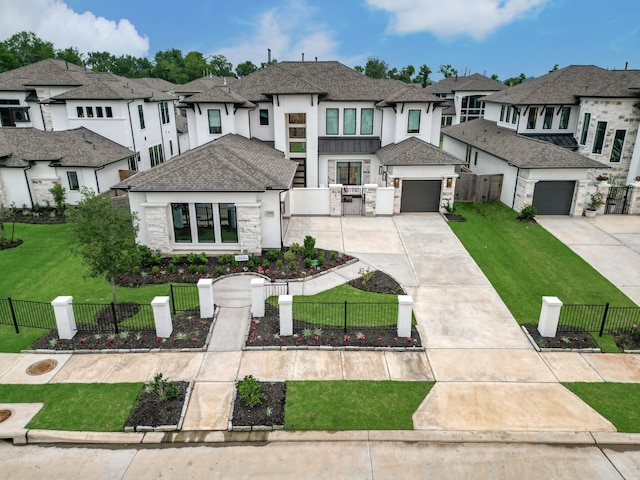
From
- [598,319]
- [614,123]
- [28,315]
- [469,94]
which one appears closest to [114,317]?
[28,315]

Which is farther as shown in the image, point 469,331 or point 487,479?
point 469,331

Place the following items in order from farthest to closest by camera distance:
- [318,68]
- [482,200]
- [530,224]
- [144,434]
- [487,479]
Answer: [318,68]
[482,200]
[530,224]
[144,434]
[487,479]

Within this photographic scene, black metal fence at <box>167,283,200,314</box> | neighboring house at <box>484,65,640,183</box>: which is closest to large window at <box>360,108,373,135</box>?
neighboring house at <box>484,65,640,183</box>

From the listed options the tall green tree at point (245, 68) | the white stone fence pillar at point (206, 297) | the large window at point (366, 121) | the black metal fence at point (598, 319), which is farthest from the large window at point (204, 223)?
the tall green tree at point (245, 68)

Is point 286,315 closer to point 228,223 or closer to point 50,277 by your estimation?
point 228,223

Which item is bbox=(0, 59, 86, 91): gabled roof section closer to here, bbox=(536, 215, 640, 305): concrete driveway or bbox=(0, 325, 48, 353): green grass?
bbox=(0, 325, 48, 353): green grass

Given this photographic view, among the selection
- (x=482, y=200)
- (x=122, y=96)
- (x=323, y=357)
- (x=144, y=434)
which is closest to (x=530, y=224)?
(x=482, y=200)

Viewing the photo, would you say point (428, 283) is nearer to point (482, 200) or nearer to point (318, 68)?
point (482, 200)
